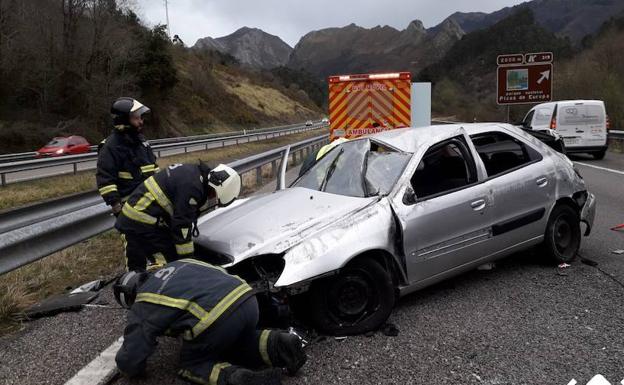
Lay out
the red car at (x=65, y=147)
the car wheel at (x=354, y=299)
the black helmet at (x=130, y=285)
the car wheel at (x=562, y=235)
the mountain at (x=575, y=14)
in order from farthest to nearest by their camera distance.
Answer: the mountain at (x=575, y=14)
the red car at (x=65, y=147)
the car wheel at (x=562, y=235)
the car wheel at (x=354, y=299)
the black helmet at (x=130, y=285)

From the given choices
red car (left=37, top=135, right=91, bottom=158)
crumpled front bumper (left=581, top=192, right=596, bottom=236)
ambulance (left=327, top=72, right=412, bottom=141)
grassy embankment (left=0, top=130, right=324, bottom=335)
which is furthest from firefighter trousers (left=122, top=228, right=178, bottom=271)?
red car (left=37, top=135, right=91, bottom=158)

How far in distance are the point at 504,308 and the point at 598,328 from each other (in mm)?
655

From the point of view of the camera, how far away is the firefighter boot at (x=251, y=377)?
9.18 feet

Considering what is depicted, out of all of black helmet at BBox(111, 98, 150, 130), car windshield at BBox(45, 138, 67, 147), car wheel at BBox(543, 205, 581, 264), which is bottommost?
car wheel at BBox(543, 205, 581, 264)

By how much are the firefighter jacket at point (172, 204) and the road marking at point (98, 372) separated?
0.82 meters

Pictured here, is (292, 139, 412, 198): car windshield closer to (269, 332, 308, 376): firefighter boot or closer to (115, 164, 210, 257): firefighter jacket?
(115, 164, 210, 257): firefighter jacket

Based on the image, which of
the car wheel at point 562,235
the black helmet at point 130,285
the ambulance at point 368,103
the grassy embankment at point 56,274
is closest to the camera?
the black helmet at point 130,285

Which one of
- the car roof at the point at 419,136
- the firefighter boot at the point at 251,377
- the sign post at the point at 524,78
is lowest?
the firefighter boot at the point at 251,377

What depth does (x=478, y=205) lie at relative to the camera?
14.8 feet

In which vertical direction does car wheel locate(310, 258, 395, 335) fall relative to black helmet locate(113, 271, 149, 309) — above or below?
below

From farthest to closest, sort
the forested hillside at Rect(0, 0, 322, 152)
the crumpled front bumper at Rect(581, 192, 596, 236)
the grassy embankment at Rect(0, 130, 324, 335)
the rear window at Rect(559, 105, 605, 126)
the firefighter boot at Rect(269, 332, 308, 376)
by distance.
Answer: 1. the forested hillside at Rect(0, 0, 322, 152)
2. the rear window at Rect(559, 105, 605, 126)
3. the crumpled front bumper at Rect(581, 192, 596, 236)
4. the grassy embankment at Rect(0, 130, 324, 335)
5. the firefighter boot at Rect(269, 332, 308, 376)

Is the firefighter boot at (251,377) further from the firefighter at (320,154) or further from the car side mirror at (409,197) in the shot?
the firefighter at (320,154)

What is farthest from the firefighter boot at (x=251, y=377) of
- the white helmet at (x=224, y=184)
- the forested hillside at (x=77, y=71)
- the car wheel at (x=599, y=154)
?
the forested hillside at (x=77, y=71)

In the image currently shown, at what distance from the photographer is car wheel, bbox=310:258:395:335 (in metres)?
3.60
